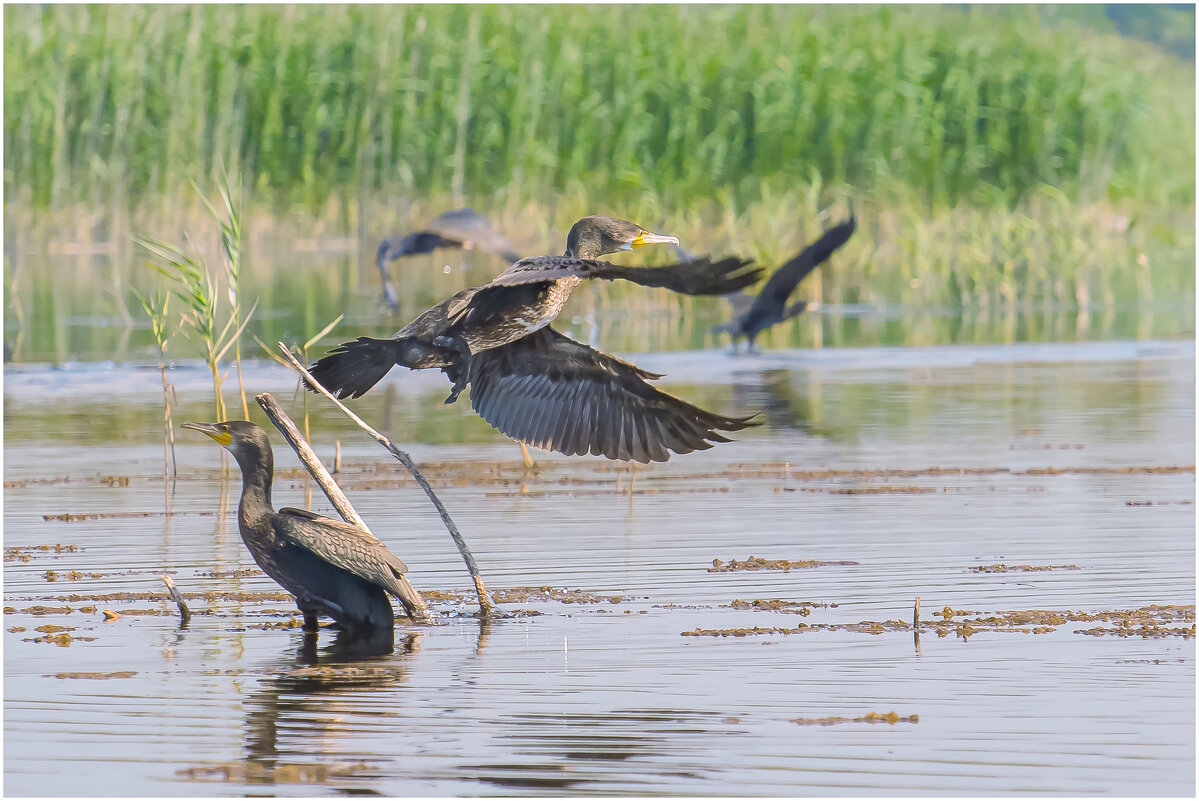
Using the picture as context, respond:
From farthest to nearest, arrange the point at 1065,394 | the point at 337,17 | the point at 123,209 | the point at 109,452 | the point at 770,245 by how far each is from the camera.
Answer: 1. the point at 337,17
2. the point at 123,209
3. the point at 770,245
4. the point at 1065,394
5. the point at 109,452

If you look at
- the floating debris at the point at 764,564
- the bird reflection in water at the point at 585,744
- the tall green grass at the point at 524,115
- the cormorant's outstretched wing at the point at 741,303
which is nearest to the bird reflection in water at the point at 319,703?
the bird reflection in water at the point at 585,744

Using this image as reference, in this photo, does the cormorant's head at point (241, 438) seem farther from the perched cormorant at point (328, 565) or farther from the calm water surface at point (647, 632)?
the calm water surface at point (647, 632)

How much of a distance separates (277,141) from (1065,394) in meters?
14.5

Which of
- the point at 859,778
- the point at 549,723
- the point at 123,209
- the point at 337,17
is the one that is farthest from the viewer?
the point at 337,17

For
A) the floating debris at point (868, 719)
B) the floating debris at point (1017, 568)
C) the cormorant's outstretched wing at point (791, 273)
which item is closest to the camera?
the floating debris at point (868, 719)

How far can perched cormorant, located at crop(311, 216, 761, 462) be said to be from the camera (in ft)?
25.5

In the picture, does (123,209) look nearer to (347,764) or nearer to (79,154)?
(79,154)

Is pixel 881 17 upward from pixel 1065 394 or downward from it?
upward

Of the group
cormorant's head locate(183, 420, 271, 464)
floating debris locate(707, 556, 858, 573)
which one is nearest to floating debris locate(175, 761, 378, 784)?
cormorant's head locate(183, 420, 271, 464)

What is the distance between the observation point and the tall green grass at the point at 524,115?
1047 inches

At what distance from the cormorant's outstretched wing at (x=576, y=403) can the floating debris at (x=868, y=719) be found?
2.30 m

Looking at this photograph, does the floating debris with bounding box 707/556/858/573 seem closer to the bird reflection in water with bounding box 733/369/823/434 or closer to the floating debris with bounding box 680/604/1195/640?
the floating debris with bounding box 680/604/1195/640

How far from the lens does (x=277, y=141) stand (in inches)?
1076

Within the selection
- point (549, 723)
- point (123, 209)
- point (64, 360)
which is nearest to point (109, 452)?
point (64, 360)
